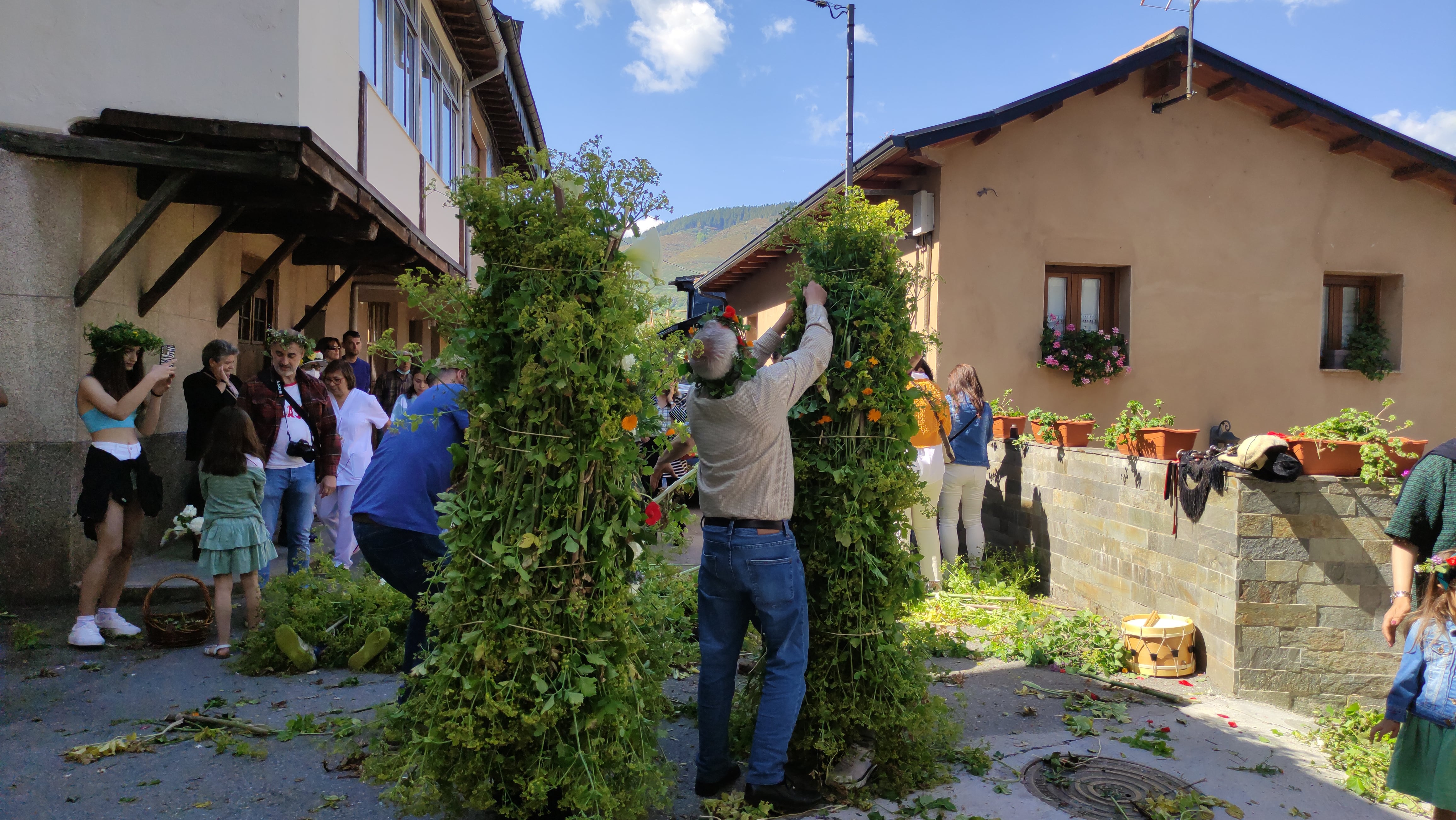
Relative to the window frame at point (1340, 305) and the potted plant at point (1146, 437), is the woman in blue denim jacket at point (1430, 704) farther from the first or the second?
the window frame at point (1340, 305)

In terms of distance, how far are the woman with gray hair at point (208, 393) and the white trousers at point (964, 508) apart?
5613 millimetres

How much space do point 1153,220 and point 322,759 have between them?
1010 centimetres

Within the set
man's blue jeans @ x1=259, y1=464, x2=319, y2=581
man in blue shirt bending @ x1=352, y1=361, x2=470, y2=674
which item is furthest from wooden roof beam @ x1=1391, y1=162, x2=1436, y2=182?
man's blue jeans @ x1=259, y1=464, x2=319, y2=581

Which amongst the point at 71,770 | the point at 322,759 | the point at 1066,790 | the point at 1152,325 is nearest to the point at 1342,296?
the point at 1152,325

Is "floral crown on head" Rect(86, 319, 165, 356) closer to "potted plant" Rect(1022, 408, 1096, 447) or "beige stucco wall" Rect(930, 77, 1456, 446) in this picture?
"potted plant" Rect(1022, 408, 1096, 447)

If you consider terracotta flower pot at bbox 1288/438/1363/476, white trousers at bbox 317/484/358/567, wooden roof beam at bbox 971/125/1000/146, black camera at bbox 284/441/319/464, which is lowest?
white trousers at bbox 317/484/358/567

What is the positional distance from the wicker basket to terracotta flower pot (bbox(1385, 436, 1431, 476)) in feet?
23.6

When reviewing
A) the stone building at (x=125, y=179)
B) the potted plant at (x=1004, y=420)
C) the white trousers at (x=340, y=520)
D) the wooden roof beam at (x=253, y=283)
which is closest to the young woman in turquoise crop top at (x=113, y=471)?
the stone building at (x=125, y=179)

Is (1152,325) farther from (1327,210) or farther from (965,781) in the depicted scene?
(965,781)

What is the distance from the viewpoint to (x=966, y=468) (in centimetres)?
754

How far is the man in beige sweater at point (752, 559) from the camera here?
11.3ft

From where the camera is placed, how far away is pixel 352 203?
7.59 meters

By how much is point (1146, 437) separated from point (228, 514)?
20.2 ft

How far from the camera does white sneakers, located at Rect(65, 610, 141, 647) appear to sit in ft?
17.4
